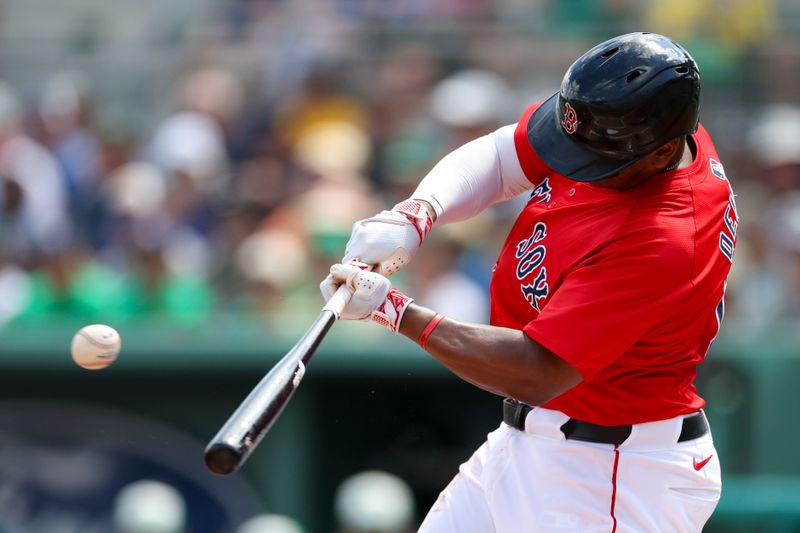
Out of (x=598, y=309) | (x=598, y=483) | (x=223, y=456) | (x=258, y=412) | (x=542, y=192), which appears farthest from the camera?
(x=542, y=192)

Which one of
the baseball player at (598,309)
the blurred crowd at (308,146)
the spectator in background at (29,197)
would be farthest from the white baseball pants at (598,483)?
the spectator in background at (29,197)

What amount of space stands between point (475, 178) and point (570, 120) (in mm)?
510

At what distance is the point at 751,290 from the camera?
6.71 meters

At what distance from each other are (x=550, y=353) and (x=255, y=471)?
11.1ft

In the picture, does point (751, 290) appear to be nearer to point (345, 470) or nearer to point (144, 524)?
point (345, 470)

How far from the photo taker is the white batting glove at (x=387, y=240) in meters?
3.41

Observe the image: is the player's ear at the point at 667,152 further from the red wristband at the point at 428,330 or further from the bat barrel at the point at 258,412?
the bat barrel at the point at 258,412

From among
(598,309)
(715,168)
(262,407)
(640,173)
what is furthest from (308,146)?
(262,407)

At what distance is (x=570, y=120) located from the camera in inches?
130

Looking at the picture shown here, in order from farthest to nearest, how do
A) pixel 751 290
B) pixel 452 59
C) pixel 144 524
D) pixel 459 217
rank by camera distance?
1. pixel 452 59
2. pixel 751 290
3. pixel 144 524
4. pixel 459 217

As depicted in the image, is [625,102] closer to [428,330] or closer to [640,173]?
[640,173]

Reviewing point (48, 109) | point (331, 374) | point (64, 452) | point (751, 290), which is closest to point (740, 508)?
point (751, 290)

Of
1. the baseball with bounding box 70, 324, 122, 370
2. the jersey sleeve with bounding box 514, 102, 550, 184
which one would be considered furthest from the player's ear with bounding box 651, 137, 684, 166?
the baseball with bounding box 70, 324, 122, 370

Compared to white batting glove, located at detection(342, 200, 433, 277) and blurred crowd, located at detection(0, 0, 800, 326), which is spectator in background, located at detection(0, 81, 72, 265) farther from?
white batting glove, located at detection(342, 200, 433, 277)
